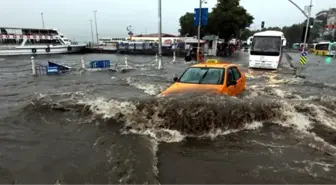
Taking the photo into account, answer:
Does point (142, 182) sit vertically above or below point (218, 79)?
below

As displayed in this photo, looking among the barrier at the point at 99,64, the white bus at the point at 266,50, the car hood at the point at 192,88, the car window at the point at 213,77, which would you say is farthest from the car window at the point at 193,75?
the barrier at the point at 99,64

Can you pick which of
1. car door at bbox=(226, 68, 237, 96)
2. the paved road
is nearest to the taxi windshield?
car door at bbox=(226, 68, 237, 96)

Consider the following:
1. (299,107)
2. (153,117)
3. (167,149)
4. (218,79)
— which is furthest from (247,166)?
(299,107)

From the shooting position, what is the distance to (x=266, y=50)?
20.8 meters

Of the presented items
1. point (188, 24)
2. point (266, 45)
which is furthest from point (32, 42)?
point (266, 45)

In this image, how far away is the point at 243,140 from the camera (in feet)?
20.5

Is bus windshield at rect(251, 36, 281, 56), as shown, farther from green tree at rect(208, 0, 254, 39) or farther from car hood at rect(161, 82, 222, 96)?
green tree at rect(208, 0, 254, 39)

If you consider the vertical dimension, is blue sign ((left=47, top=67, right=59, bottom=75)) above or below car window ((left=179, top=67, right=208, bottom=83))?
below

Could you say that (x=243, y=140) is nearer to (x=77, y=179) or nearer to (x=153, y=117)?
(x=153, y=117)

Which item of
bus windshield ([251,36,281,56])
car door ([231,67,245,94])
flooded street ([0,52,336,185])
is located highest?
bus windshield ([251,36,281,56])

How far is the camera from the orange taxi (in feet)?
25.5

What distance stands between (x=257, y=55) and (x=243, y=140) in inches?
634

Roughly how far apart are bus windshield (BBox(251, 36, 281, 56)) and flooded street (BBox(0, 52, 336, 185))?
11875 mm

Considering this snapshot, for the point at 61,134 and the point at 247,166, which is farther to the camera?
the point at 61,134
